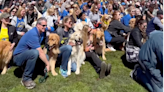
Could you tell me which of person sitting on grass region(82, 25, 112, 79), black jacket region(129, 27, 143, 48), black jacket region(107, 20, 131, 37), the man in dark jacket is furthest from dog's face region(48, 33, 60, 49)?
black jacket region(107, 20, 131, 37)

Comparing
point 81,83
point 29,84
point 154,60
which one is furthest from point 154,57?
point 29,84

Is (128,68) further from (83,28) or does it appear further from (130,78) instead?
(83,28)

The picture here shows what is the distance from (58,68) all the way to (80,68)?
602 mm

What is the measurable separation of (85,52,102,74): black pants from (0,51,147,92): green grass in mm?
157

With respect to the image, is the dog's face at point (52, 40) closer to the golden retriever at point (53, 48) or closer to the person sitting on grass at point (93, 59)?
the golden retriever at point (53, 48)

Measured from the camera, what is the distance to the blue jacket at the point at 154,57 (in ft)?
9.09

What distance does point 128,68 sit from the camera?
4.36 meters

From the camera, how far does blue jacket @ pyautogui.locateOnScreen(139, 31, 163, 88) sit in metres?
2.77

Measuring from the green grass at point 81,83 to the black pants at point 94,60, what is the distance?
157mm

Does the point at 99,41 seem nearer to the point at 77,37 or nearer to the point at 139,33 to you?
the point at 139,33

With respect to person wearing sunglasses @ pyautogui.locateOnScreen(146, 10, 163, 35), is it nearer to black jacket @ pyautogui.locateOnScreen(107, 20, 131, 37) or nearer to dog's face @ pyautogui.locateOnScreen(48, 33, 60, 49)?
black jacket @ pyautogui.locateOnScreen(107, 20, 131, 37)

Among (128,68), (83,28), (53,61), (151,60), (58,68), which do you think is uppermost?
(83,28)

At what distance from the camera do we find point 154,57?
9.35ft

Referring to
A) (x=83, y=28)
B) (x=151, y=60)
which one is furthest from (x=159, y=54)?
(x=83, y=28)
